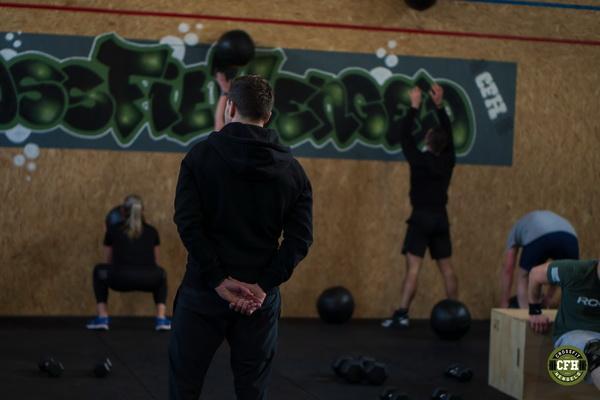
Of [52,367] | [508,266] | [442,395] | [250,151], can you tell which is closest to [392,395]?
[442,395]

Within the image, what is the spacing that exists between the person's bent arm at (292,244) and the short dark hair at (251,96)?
0.29 m

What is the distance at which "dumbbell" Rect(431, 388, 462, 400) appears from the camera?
5.13 metres

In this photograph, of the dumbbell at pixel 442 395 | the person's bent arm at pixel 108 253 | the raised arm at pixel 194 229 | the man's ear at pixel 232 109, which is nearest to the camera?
the raised arm at pixel 194 229

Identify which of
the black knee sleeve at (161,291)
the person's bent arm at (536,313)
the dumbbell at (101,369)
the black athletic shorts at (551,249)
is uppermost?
the black athletic shorts at (551,249)

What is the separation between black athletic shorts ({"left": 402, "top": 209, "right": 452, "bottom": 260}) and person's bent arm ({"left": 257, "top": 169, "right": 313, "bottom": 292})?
177 inches

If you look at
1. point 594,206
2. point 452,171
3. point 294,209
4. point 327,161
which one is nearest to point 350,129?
point 327,161

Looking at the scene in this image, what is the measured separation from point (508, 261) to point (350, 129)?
175 centimetres

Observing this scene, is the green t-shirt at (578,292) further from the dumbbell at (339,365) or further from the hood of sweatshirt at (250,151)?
the hood of sweatshirt at (250,151)

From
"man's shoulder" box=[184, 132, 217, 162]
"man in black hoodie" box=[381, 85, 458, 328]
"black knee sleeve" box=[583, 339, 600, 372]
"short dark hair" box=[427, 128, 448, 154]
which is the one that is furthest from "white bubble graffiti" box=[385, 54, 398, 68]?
"man's shoulder" box=[184, 132, 217, 162]

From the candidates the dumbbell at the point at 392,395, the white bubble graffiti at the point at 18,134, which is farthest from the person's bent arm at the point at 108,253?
the dumbbell at the point at 392,395

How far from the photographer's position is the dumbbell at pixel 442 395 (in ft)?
16.8

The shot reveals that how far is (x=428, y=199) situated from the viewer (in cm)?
773

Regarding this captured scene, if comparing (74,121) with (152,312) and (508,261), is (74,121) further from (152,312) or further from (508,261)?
(508,261)

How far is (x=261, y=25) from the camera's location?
7.92 metres
